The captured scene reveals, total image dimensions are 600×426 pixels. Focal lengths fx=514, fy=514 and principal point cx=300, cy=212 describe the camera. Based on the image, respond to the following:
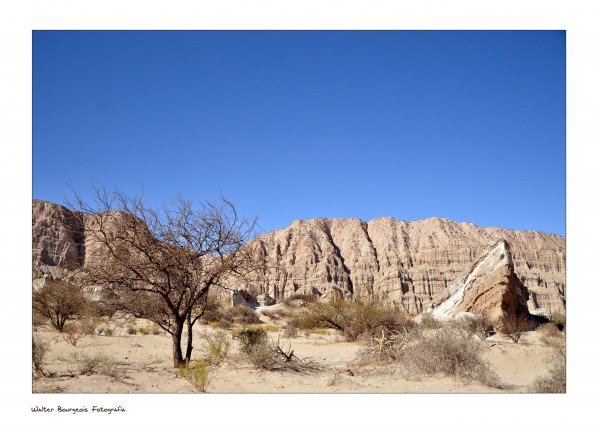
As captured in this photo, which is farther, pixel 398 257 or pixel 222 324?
pixel 398 257

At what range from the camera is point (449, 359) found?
1004cm

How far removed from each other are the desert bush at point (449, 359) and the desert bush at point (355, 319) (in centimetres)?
797

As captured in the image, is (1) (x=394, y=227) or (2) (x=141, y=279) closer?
(2) (x=141, y=279)

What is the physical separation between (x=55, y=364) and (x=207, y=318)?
17.3 m

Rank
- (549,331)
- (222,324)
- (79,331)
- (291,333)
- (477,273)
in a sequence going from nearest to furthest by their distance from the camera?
(79,331) < (549,331) < (477,273) < (291,333) < (222,324)

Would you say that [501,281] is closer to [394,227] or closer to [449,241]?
[449,241]

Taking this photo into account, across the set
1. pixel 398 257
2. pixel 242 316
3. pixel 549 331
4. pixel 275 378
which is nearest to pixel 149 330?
pixel 242 316

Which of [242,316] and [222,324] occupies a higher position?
[222,324]

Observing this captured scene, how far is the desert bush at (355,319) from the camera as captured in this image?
2042 centimetres

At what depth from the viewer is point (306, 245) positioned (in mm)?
109625

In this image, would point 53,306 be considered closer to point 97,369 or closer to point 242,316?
point 242,316

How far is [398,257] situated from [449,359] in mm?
96196

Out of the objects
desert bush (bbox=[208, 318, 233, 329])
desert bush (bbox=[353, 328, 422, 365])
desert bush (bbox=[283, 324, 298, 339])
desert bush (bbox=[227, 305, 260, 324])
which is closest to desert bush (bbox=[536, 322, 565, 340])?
desert bush (bbox=[353, 328, 422, 365])
